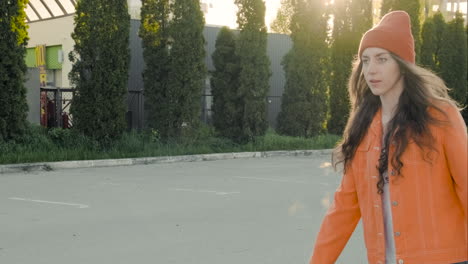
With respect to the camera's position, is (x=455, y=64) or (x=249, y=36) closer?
(x=249, y=36)

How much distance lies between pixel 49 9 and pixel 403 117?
31927mm

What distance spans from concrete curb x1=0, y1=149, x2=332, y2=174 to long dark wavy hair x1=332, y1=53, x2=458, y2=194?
13.0 meters

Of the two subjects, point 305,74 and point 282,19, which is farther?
point 282,19

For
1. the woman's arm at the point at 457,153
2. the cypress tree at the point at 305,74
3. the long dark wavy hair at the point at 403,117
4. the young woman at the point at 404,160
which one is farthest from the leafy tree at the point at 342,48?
the woman's arm at the point at 457,153

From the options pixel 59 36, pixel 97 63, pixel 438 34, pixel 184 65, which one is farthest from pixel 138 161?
pixel 438 34

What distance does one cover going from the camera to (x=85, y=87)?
A: 18250mm

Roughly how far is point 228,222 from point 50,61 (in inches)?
1055

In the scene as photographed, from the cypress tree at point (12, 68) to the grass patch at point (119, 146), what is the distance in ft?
1.57

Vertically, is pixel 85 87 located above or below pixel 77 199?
above

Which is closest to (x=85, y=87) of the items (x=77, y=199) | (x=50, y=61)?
(x=77, y=199)

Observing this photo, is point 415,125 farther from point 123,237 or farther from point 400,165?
point 123,237

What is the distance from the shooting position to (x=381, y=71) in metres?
2.72

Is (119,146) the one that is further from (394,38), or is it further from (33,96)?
(394,38)

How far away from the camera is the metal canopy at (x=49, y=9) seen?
104ft
